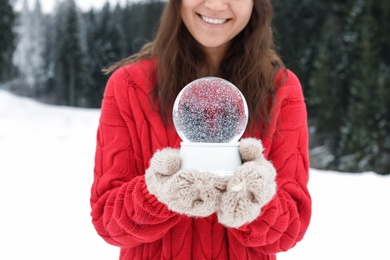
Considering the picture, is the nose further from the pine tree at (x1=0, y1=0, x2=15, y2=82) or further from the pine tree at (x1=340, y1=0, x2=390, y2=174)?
the pine tree at (x1=0, y1=0, x2=15, y2=82)

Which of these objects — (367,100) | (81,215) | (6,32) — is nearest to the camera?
(81,215)

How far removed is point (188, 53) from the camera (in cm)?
164

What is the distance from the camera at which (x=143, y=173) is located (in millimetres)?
1587

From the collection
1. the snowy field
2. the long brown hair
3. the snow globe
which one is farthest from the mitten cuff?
the snowy field

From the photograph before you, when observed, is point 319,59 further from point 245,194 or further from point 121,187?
point 245,194

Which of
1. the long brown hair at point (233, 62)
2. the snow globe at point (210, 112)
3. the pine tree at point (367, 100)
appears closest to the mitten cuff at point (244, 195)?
the snow globe at point (210, 112)

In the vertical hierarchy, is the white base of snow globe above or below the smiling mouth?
below

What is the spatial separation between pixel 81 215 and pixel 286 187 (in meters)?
3.47

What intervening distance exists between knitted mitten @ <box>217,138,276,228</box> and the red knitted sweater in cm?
31

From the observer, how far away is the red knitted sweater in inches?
55.2

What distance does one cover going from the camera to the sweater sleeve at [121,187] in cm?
133

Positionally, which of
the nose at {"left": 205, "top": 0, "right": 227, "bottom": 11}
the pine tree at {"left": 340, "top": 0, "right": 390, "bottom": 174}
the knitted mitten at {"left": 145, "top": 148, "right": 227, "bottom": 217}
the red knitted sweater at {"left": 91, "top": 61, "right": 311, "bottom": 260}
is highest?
the nose at {"left": 205, "top": 0, "right": 227, "bottom": 11}

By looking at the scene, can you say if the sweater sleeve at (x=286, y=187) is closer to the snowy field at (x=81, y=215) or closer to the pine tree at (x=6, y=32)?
the snowy field at (x=81, y=215)

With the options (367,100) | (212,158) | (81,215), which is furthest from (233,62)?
(367,100)
